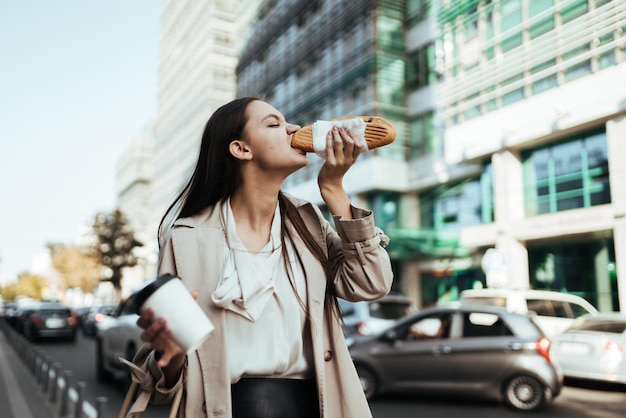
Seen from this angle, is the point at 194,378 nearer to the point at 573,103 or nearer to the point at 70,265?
the point at 573,103

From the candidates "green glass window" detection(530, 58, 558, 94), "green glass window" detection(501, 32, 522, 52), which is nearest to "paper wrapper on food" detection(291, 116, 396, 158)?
"green glass window" detection(530, 58, 558, 94)

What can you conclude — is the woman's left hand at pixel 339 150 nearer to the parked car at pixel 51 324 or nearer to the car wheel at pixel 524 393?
the car wheel at pixel 524 393

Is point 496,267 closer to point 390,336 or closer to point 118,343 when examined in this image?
point 390,336

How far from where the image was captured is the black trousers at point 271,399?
172 centimetres

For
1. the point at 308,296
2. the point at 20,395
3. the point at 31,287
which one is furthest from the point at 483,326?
the point at 31,287

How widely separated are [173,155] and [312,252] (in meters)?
72.7

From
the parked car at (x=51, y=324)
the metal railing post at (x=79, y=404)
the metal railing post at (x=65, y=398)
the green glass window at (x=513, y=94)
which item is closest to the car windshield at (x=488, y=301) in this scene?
the metal railing post at (x=65, y=398)

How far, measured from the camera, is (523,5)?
20391mm

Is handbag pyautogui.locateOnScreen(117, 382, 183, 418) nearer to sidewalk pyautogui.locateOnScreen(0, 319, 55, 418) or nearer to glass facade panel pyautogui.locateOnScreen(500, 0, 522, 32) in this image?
sidewalk pyautogui.locateOnScreen(0, 319, 55, 418)

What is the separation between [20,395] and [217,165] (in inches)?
350

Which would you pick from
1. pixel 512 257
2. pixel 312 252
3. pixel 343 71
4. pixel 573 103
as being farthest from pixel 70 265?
pixel 312 252

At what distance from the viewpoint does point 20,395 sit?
9.21 m

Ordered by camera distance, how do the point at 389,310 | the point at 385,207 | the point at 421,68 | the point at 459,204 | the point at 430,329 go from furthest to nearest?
1. the point at 385,207
2. the point at 421,68
3. the point at 459,204
4. the point at 389,310
5. the point at 430,329

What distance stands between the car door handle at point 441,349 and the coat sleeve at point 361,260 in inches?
287
